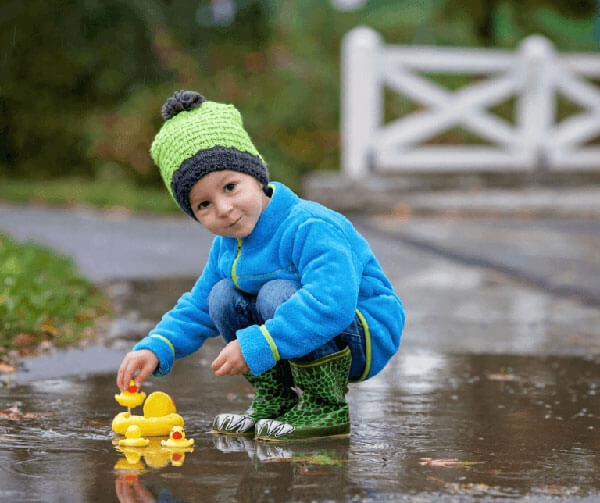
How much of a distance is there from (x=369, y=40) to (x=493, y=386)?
8.40m

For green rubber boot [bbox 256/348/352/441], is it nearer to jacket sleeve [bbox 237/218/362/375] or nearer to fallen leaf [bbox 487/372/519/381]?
jacket sleeve [bbox 237/218/362/375]

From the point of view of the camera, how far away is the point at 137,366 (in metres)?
3.70

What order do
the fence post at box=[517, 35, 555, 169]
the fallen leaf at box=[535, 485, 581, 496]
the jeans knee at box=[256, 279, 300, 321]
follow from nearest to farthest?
the fallen leaf at box=[535, 485, 581, 496]
the jeans knee at box=[256, 279, 300, 321]
the fence post at box=[517, 35, 555, 169]

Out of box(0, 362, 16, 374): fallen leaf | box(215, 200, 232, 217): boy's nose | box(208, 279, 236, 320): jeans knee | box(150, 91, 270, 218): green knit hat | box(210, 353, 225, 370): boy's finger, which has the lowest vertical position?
box(0, 362, 16, 374): fallen leaf

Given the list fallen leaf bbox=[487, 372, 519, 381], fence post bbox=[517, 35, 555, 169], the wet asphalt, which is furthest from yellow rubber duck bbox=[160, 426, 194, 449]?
fence post bbox=[517, 35, 555, 169]

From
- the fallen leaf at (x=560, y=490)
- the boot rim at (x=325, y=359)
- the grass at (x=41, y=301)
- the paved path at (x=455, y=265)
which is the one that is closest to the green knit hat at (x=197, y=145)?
the boot rim at (x=325, y=359)

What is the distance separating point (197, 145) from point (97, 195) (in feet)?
33.5

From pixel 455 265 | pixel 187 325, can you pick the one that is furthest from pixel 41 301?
pixel 455 265

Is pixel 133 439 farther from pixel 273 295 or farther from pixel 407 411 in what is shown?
pixel 407 411

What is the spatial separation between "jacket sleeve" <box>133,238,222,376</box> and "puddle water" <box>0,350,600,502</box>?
23 centimetres

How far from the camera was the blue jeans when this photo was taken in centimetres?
357

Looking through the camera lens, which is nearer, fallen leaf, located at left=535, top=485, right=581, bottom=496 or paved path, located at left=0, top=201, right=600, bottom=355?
fallen leaf, located at left=535, top=485, right=581, bottom=496

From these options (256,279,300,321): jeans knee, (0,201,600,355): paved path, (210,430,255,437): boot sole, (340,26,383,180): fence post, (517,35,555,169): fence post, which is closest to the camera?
(256,279,300,321): jeans knee

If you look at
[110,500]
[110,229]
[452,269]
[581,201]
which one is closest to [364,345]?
[110,500]
